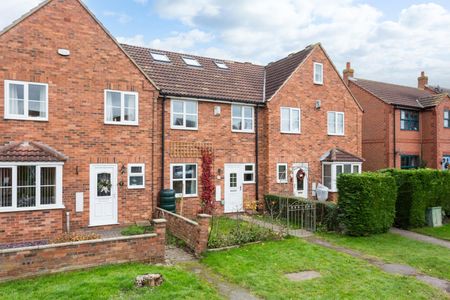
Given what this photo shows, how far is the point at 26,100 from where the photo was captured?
12492 millimetres

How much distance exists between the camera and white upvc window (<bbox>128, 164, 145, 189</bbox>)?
14383mm

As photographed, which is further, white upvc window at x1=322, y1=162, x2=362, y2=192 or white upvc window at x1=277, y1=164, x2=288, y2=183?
white upvc window at x1=322, y1=162, x2=362, y2=192

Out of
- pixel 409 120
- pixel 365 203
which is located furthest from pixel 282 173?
pixel 409 120

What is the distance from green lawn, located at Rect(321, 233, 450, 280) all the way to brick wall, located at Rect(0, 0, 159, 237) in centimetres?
833

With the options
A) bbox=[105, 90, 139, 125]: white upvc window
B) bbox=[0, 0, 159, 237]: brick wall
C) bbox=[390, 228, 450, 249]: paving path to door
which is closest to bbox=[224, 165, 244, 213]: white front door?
bbox=[0, 0, 159, 237]: brick wall

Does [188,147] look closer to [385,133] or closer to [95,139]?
[95,139]

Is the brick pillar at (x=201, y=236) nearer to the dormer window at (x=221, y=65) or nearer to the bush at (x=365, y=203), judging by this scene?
the bush at (x=365, y=203)

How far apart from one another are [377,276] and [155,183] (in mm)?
9415

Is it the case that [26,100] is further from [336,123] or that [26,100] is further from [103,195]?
[336,123]

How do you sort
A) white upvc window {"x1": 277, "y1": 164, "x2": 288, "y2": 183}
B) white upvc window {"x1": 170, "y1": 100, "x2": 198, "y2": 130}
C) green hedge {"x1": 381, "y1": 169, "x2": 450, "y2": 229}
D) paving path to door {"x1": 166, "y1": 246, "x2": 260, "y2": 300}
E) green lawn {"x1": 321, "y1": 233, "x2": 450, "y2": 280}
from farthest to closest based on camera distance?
white upvc window {"x1": 277, "y1": 164, "x2": 288, "y2": 183} → white upvc window {"x1": 170, "y1": 100, "x2": 198, "y2": 130} → green hedge {"x1": 381, "y1": 169, "x2": 450, "y2": 229} → green lawn {"x1": 321, "y1": 233, "x2": 450, "y2": 280} → paving path to door {"x1": 166, "y1": 246, "x2": 260, "y2": 300}

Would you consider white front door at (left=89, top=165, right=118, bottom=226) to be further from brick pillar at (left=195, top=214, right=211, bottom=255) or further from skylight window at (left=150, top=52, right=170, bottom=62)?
skylight window at (left=150, top=52, right=170, bottom=62)

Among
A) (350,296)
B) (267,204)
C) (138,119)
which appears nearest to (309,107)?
(267,204)

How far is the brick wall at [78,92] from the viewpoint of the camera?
12492 mm

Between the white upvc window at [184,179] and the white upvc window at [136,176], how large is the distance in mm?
1596
